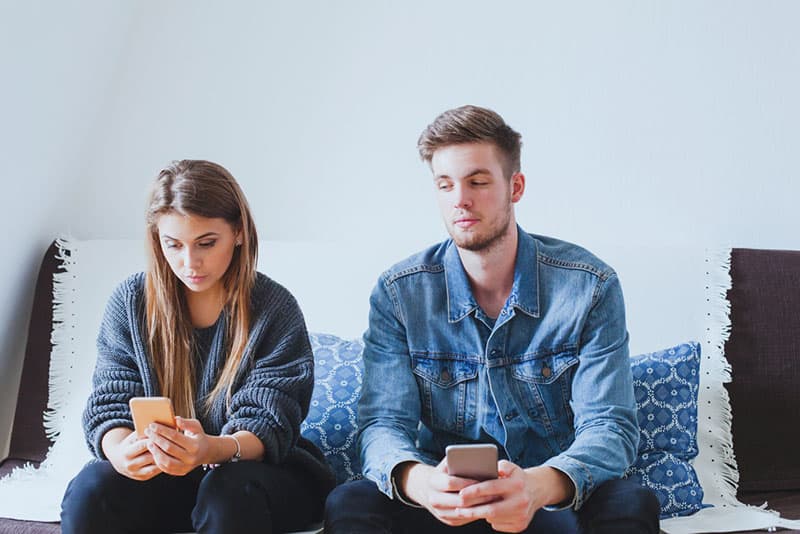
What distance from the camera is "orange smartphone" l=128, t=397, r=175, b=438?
1.37 meters

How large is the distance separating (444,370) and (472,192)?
1.04 ft

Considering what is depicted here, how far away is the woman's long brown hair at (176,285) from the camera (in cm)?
159

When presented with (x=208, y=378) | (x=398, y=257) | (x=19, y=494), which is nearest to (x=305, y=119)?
(x=398, y=257)

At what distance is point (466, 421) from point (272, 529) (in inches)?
15.1

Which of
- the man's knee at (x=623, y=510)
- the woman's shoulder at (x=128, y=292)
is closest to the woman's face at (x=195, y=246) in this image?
the woman's shoulder at (x=128, y=292)

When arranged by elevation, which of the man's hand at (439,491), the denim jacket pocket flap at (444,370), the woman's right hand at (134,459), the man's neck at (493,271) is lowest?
the man's hand at (439,491)

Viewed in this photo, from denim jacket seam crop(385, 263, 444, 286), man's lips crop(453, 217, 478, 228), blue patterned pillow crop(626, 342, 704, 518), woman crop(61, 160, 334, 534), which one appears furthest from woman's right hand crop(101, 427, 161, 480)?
blue patterned pillow crop(626, 342, 704, 518)

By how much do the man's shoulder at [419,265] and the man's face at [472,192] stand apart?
0.31 feet

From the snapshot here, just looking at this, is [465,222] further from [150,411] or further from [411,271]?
[150,411]

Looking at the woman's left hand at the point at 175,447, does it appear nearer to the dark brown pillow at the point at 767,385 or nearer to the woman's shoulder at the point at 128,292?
the woman's shoulder at the point at 128,292

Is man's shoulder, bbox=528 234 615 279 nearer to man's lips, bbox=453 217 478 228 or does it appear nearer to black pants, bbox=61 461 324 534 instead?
man's lips, bbox=453 217 478 228

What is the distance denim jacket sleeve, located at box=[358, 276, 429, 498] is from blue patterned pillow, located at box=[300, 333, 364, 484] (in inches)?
8.1

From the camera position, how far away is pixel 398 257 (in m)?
2.12

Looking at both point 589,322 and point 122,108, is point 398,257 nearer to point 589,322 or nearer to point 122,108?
point 589,322
